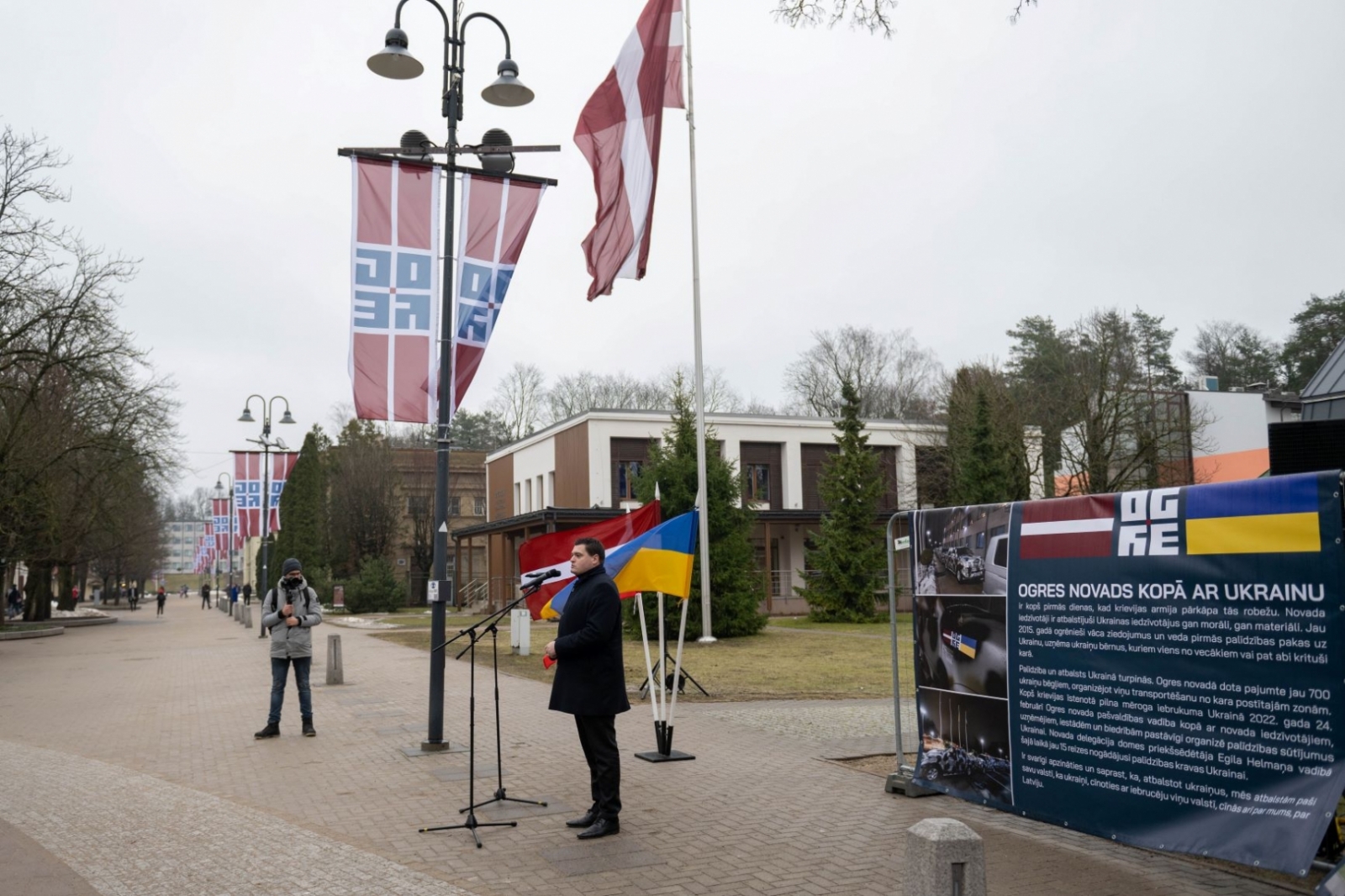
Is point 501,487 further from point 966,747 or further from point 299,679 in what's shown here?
point 966,747

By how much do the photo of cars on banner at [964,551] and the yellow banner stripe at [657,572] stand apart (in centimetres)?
269

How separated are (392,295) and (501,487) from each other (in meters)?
47.0

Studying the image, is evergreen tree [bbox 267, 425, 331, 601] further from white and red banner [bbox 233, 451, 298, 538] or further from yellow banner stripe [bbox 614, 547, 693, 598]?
yellow banner stripe [bbox 614, 547, 693, 598]

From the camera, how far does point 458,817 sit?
7.71 metres

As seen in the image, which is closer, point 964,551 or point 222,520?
point 964,551

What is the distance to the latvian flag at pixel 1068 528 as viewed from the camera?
6.13 metres

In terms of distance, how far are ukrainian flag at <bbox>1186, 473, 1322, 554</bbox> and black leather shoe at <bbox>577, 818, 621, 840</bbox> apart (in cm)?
416

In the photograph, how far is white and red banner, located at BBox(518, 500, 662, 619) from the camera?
9.61 m

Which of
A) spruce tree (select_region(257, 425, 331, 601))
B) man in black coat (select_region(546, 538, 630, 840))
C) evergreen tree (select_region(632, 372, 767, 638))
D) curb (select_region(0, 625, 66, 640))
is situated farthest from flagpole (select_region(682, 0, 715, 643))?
spruce tree (select_region(257, 425, 331, 601))

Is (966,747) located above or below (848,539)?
below

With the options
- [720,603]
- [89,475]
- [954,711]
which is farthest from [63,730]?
[89,475]

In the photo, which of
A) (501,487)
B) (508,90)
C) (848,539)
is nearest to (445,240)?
(508,90)

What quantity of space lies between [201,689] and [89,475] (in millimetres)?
26626

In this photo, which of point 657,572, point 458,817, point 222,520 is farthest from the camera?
point 222,520
